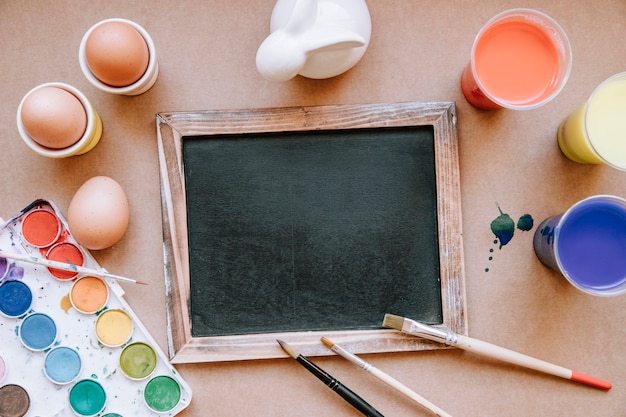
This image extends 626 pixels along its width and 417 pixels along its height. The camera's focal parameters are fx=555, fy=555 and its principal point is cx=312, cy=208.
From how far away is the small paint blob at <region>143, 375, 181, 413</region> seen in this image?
79 centimetres

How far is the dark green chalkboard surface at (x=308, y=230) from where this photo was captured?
31.2 inches

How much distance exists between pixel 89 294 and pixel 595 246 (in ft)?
2.31

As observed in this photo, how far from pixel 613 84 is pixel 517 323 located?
0.35 m

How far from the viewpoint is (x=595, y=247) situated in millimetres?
748

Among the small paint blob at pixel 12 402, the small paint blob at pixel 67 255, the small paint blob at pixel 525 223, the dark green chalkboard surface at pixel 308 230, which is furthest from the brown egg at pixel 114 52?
the small paint blob at pixel 525 223

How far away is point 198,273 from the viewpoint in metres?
0.79

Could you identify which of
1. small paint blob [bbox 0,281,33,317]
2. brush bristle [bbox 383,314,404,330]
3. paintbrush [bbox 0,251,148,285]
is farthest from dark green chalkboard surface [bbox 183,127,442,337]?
small paint blob [bbox 0,281,33,317]

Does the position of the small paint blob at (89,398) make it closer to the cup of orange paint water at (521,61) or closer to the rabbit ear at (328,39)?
the rabbit ear at (328,39)

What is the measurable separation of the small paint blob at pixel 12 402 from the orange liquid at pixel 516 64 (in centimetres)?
77

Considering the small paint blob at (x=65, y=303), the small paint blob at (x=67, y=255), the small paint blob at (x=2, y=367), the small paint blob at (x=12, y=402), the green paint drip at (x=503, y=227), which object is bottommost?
the small paint blob at (x=12, y=402)

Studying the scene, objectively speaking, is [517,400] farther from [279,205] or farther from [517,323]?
[279,205]

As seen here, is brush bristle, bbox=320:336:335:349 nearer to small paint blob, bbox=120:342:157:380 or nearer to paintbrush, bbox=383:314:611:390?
paintbrush, bbox=383:314:611:390

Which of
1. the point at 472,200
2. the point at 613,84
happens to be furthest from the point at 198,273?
the point at 613,84

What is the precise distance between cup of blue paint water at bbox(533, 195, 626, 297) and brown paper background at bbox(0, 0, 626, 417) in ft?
0.20
